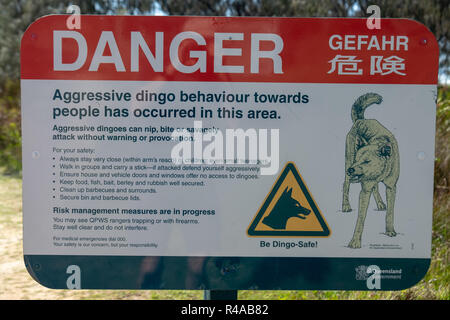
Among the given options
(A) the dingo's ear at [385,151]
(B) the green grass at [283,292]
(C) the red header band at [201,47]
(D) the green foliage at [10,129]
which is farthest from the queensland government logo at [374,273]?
(D) the green foliage at [10,129]

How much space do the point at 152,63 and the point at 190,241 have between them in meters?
0.79

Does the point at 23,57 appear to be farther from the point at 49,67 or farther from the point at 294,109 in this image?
the point at 294,109

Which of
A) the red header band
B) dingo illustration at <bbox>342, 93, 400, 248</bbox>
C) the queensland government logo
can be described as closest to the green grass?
the queensland government logo

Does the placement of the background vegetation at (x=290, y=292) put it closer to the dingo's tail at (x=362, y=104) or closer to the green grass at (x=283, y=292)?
the green grass at (x=283, y=292)

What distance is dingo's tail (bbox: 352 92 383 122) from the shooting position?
175 centimetres

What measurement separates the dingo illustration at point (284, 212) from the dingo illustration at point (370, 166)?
193 millimetres

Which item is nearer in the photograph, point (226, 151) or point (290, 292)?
point (226, 151)

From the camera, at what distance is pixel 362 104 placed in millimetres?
1753

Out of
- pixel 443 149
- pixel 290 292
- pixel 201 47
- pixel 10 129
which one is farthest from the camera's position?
pixel 10 129

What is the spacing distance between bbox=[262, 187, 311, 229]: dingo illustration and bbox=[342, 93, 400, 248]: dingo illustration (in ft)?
0.63

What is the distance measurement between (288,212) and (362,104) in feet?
1.85

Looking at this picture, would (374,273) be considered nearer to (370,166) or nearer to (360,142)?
(370,166)

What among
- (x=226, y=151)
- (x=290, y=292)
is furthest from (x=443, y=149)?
(x=226, y=151)

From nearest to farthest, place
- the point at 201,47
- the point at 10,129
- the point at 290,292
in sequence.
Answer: the point at 201,47
the point at 290,292
the point at 10,129
